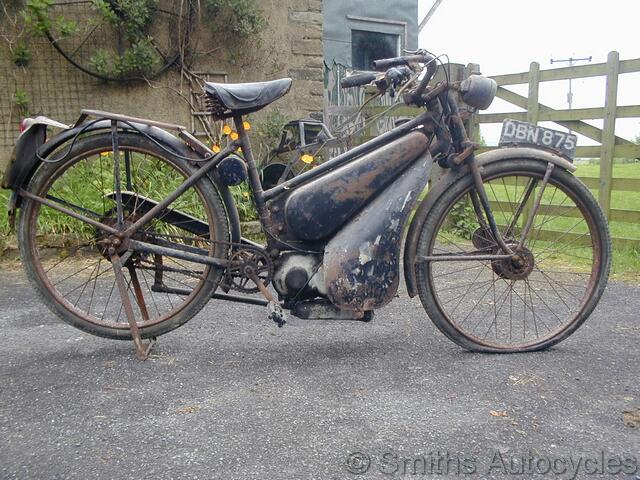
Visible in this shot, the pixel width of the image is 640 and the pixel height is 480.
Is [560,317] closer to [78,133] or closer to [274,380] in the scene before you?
[274,380]

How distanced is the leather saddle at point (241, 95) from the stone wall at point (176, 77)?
394 centimetres

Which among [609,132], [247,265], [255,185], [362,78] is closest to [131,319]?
[247,265]

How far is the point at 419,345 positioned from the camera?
2.85 metres

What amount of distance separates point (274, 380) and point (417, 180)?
1.09 meters

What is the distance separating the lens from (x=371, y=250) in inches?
98.0

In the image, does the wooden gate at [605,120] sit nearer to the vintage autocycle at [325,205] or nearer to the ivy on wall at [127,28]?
the vintage autocycle at [325,205]

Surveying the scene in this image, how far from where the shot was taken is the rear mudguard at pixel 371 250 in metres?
2.48

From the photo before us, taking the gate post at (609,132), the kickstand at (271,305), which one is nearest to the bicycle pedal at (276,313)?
the kickstand at (271,305)

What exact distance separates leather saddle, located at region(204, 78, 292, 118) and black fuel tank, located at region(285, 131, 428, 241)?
42 centimetres

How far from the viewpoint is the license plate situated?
2.64 metres

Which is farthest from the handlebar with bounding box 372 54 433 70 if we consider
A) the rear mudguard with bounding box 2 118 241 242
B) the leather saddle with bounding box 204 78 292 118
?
the rear mudguard with bounding box 2 118 241 242

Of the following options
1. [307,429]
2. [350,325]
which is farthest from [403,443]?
[350,325]

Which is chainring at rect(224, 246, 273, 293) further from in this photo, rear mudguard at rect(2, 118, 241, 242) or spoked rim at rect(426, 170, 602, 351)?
spoked rim at rect(426, 170, 602, 351)

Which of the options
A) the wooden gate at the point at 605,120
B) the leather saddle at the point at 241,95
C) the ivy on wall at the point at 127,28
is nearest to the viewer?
the leather saddle at the point at 241,95
